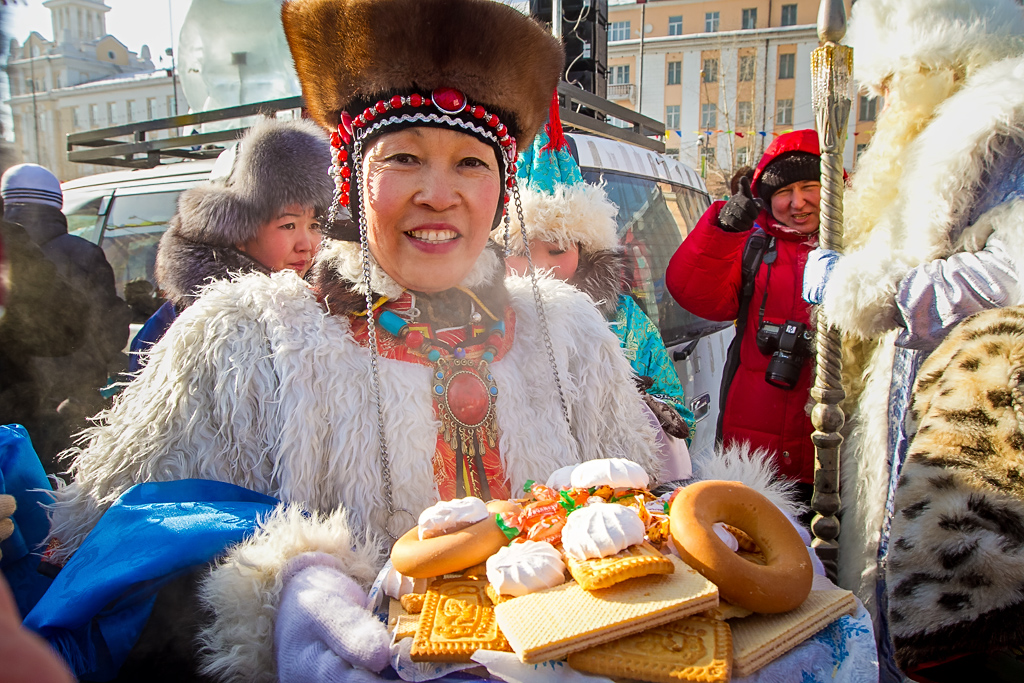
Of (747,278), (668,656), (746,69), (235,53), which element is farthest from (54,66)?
(746,69)

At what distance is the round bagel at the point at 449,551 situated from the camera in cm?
103

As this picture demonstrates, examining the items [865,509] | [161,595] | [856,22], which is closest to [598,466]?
[161,595]

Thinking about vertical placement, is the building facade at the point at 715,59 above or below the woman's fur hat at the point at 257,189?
above

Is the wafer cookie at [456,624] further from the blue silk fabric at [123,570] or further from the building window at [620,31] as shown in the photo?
the building window at [620,31]

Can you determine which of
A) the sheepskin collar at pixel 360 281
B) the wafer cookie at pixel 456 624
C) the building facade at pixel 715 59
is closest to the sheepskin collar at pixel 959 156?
the sheepskin collar at pixel 360 281

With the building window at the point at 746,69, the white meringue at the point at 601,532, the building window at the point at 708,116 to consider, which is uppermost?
the building window at the point at 746,69

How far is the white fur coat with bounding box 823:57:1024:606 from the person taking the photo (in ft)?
5.40

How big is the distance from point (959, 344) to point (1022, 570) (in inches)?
18.6

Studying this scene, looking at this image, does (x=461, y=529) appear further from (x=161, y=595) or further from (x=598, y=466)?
(x=161, y=595)

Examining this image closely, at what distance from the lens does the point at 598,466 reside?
3.77 feet

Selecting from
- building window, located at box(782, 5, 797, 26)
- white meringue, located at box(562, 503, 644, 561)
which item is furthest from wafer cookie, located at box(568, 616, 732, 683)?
building window, located at box(782, 5, 797, 26)

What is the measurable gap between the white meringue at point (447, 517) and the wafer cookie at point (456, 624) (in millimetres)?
86

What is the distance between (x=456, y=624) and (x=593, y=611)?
0.22 m

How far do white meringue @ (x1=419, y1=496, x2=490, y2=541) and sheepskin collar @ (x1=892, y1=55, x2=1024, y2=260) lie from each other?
60.8 inches
